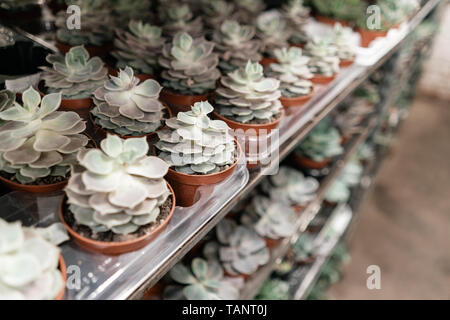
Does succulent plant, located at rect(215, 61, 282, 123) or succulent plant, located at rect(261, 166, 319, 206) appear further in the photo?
succulent plant, located at rect(261, 166, 319, 206)

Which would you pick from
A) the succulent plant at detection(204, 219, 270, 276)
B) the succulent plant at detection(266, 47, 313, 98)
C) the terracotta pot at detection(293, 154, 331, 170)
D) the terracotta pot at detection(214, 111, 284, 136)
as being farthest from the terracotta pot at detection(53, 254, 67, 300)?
the terracotta pot at detection(293, 154, 331, 170)

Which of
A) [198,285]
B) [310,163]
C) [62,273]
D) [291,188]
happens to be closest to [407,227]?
[310,163]

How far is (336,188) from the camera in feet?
7.68

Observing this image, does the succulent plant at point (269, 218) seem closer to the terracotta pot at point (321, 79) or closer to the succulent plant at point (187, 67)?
the terracotta pot at point (321, 79)

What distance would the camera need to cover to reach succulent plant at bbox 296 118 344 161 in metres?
1.99

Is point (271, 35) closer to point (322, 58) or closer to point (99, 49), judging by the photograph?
point (322, 58)

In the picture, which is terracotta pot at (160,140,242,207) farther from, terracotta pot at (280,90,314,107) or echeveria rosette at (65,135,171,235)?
terracotta pot at (280,90,314,107)

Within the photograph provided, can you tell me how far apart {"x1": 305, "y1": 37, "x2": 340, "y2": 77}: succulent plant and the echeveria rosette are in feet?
2.99

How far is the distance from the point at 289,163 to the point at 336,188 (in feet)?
1.47

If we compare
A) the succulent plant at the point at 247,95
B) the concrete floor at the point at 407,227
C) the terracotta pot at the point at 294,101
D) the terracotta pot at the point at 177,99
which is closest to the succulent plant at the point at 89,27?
the terracotta pot at the point at 177,99

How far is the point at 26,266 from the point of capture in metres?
0.55

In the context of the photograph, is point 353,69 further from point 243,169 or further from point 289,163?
point 243,169

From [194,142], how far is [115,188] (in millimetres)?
214
